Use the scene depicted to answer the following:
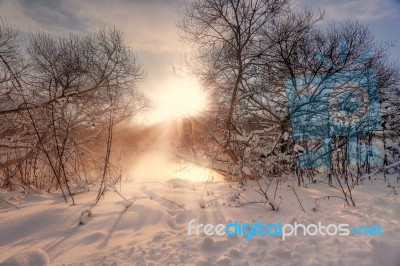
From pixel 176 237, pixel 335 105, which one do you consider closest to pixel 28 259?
pixel 176 237

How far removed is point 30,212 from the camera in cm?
271

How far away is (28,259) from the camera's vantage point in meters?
1.76

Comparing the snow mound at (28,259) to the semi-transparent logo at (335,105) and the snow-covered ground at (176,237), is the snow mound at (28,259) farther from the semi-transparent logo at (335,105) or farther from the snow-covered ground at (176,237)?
the semi-transparent logo at (335,105)

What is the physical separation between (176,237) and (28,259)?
104 centimetres

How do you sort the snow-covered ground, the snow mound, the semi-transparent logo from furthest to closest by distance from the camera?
the semi-transparent logo
the snow-covered ground
the snow mound

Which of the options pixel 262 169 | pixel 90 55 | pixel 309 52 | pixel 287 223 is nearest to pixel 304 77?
pixel 309 52

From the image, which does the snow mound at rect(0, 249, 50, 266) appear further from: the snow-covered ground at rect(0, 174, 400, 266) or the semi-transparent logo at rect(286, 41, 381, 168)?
the semi-transparent logo at rect(286, 41, 381, 168)

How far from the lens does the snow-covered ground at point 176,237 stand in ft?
6.20

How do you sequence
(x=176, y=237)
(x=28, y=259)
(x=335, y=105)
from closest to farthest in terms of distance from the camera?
(x=28, y=259) < (x=176, y=237) < (x=335, y=105)

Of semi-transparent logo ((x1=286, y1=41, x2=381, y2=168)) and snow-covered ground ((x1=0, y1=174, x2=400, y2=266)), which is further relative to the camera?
semi-transparent logo ((x1=286, y1=41, x2=381, y2=168))

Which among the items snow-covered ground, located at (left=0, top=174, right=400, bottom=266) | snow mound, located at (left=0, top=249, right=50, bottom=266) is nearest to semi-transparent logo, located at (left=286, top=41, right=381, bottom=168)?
snow-covered ground, located at (left=0, top=174, right=400, bottom=266)

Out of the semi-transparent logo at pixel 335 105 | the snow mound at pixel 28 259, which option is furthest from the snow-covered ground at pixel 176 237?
the semi-transparent logo at pixel 335 105

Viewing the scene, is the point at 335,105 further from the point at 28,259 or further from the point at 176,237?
the point at 28,259

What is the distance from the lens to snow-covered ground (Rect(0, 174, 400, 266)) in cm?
189
